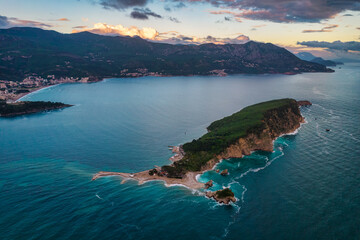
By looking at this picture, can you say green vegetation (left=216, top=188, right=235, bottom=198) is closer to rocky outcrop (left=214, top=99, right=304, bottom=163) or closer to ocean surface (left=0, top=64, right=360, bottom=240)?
ocean surface (left=0, top=64, right=360, bottom=240)

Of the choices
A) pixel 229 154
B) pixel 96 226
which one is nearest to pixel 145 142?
pixel 229 154

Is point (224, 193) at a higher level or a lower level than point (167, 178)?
higher

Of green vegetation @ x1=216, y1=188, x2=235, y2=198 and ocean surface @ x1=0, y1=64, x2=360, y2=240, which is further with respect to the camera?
green vegetation @ x1=216, y1=188, x2=235, y2=198

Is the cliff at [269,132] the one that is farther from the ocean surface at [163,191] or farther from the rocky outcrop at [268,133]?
the ocean surface at [163,191]

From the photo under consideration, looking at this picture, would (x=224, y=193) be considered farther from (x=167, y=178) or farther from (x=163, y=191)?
(x=167, y=178)

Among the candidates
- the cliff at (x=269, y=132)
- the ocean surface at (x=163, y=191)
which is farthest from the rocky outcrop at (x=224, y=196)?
the cliff at (x=269, y=132)

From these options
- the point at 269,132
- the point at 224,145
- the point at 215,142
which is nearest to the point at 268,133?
the point at 269,132

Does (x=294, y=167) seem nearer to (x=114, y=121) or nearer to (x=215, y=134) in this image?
(x=215, y=134)

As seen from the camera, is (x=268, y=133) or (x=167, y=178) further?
(x=268, y=133)

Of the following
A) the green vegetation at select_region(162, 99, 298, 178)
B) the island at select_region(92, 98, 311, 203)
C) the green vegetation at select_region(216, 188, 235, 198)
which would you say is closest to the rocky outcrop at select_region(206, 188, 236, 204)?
the green vegetation at select_region(216, 188, 235, 198)
